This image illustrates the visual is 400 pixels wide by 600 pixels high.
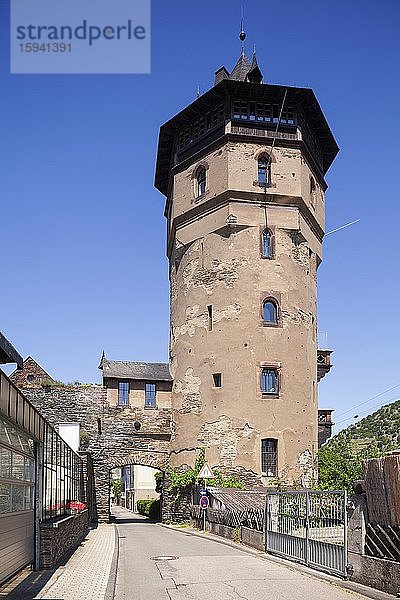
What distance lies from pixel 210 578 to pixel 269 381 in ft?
71.1

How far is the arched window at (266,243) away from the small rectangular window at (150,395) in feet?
32.3

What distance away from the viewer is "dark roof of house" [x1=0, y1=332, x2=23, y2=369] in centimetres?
1269

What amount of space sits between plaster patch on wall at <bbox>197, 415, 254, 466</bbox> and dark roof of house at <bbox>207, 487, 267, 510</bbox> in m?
2.23

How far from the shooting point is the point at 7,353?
13000mm

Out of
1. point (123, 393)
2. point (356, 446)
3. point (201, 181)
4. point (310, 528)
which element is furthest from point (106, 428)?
point (356, 446)

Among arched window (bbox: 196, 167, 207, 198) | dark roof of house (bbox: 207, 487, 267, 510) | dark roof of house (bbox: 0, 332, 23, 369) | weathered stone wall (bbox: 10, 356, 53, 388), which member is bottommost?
dark roof of house (bbox: 207, 487, 267, 510)

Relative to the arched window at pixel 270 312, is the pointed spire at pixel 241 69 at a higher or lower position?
higher

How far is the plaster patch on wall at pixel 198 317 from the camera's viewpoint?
3647cm

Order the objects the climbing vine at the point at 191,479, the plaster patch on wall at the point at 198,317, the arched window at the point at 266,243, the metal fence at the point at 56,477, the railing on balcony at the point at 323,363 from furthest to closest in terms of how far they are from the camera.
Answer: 1. the railing on balcony at the point at 323,363
2. the arched window at the point at 266,243
3. the plaster patch on wall at the point at 198,317
4. the climbing vine at the point at 191,479
5. the metal fence at the point at 56,477

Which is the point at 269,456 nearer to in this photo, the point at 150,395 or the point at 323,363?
the point at 150,395

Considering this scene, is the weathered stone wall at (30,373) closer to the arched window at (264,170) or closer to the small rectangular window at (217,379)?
the small rectangular window at (217,379)

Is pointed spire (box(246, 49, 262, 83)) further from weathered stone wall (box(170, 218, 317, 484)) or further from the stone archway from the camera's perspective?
the stone archway

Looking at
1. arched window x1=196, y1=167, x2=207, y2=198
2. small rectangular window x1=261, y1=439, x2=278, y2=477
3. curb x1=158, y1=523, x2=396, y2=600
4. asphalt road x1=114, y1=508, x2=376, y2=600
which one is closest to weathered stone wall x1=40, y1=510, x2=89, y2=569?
asphalt road x1=114, y1=508, x2=376, y2=600

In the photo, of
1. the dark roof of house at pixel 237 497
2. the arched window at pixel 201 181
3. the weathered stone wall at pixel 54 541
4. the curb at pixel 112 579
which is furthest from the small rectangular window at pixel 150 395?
the weathered stone wall at pixel 54 541
